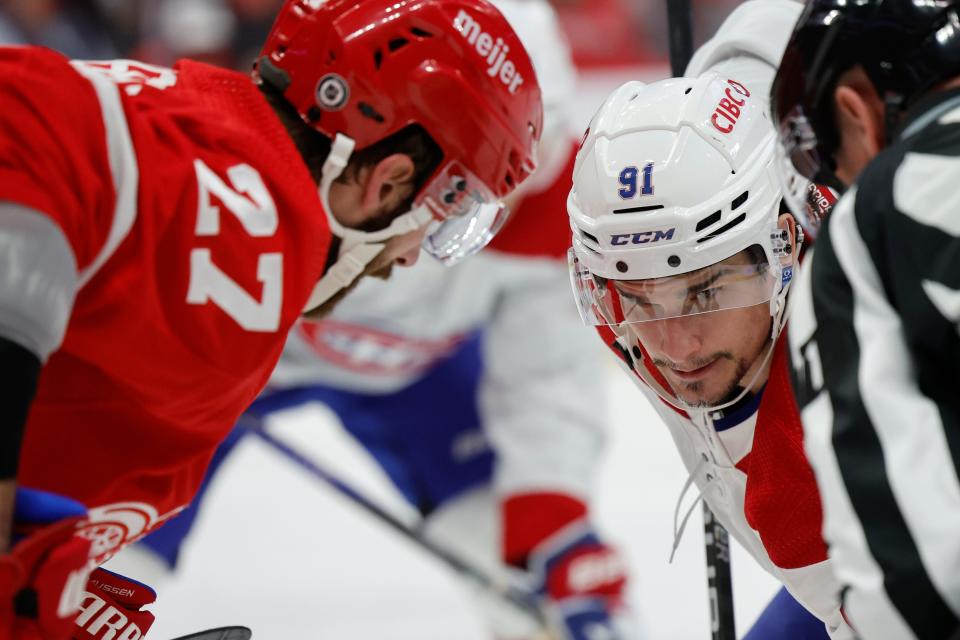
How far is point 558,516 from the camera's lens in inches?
125

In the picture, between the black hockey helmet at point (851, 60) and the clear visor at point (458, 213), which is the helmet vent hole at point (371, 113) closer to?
the clear visor at point (458, 213)

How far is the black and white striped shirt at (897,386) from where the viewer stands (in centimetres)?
103

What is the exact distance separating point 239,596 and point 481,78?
6.58 feet

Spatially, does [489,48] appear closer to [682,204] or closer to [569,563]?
[682,204]

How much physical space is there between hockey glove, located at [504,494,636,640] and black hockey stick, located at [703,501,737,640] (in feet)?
4.56

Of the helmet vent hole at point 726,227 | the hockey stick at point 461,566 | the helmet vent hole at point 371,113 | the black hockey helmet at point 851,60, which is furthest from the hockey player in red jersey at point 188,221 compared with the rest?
the hockey stick at point 461,566

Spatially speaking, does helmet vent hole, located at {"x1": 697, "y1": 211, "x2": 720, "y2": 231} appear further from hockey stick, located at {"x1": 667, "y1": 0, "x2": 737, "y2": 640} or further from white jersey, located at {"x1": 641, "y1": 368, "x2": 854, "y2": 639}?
hockey stick, located at {"x1": 667, "y1": 0, "x2": 737, "y2": 640}

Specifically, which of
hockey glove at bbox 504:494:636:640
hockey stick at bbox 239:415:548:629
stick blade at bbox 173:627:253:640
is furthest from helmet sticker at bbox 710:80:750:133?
hockey stick at bbox 239:415:548:629

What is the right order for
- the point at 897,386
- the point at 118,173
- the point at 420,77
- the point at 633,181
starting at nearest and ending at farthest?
the point at 897,386 < the point at 118,173 < the point at 633,181 < the point at 420,77

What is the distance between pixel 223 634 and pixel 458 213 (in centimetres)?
61

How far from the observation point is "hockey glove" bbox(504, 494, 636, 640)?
3.15 meters

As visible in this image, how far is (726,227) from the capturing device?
4.83 ft

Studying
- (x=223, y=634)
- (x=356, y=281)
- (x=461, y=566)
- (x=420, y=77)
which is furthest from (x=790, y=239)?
(x=461, y=566)

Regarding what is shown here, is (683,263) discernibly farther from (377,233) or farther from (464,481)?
(464,481)
